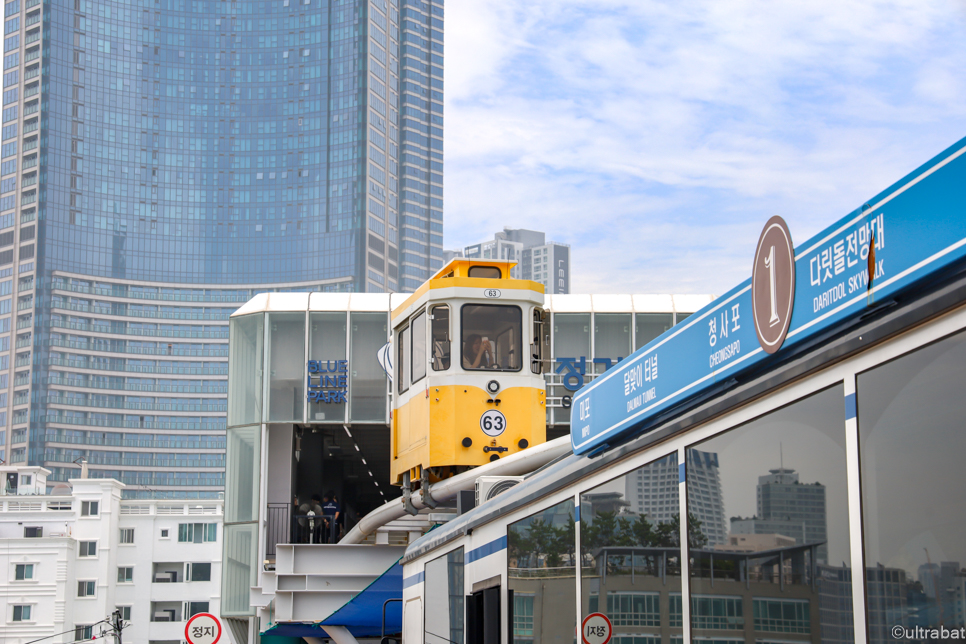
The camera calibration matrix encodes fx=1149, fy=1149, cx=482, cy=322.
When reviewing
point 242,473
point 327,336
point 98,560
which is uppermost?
point 327,336

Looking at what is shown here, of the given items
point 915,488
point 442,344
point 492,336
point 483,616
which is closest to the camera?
point 915,488

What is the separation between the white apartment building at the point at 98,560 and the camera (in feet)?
268

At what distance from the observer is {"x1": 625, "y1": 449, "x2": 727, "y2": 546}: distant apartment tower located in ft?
13.7

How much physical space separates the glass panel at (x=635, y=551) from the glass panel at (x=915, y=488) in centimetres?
145

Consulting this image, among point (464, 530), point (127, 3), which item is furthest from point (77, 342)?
point (464, 530)

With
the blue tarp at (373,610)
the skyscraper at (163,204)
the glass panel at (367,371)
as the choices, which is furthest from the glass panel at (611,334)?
the skyscraper at (163,204)

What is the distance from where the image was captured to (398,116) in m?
178

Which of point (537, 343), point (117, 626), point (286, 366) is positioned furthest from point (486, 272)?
point (117, 626)

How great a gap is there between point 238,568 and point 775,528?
22.8 meters

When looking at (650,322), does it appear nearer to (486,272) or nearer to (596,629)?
(486,272)

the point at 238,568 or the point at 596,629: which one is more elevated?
the point at 596,629


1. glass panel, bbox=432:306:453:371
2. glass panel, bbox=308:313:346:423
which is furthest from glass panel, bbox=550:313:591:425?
glass panel, bbox=432:306:453:371

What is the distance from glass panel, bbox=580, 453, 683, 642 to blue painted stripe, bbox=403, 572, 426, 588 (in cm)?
434

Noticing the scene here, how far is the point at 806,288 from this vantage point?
3611 millimetres
